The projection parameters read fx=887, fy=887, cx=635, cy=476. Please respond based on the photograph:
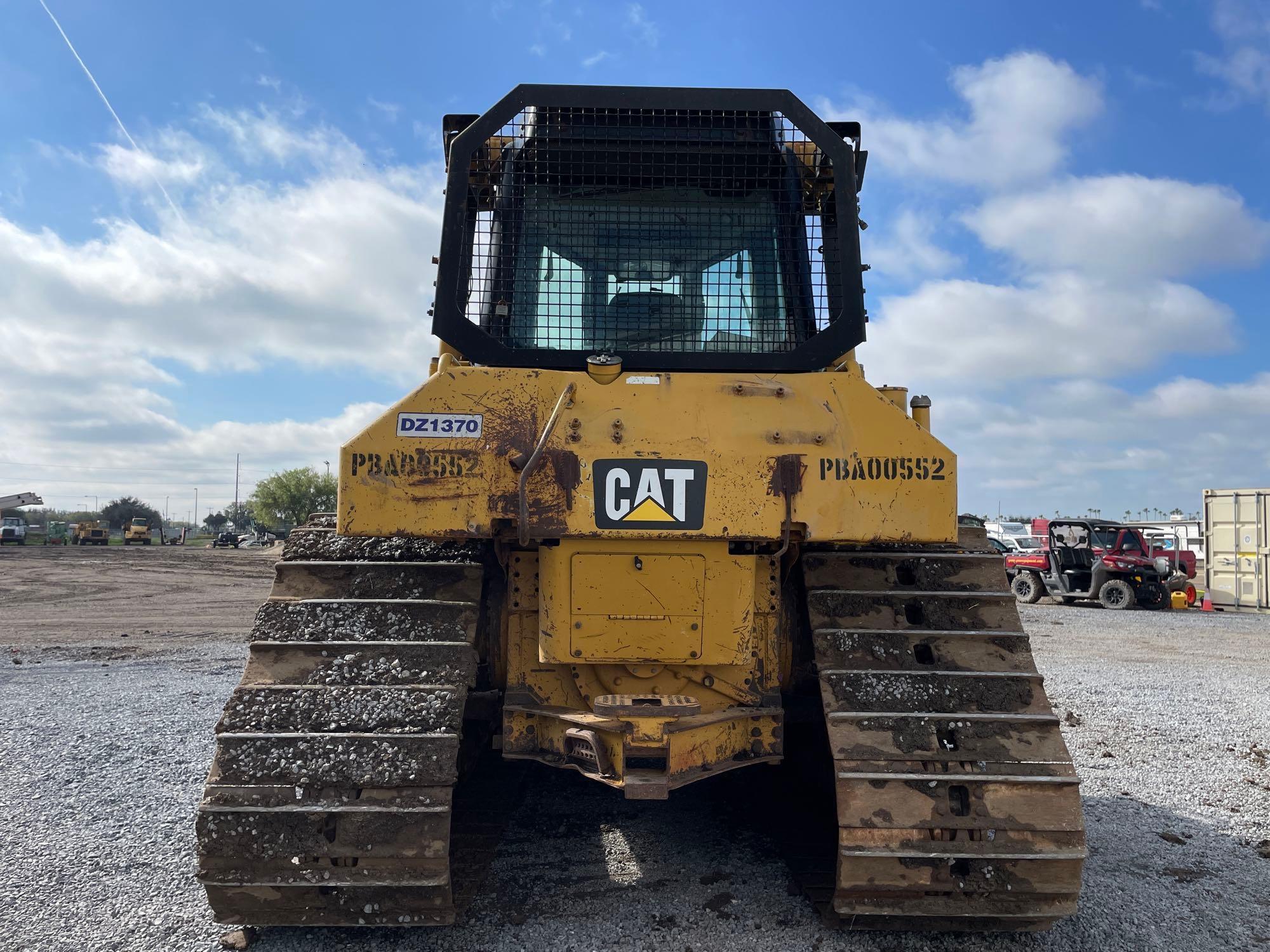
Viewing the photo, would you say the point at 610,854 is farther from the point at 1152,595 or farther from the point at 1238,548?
the point at 1238,548

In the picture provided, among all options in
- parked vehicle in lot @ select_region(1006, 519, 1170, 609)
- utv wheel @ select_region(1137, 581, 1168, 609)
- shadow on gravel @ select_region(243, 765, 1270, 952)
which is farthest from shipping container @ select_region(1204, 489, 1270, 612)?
shadow on gravel @ select_region(243, 765, 1270, 952)

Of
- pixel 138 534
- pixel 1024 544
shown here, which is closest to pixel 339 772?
pixel 1024 544

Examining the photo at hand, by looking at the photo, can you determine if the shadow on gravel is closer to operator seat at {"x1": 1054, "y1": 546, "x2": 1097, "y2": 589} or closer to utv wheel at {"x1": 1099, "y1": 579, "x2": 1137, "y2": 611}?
utv wheel at {"x1": 1099, "y1": 579, "x2": 1137, "y2": 611}

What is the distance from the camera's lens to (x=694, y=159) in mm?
3799

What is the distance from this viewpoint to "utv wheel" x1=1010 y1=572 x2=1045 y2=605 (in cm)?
2056

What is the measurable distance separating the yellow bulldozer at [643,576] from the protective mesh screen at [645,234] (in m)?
0.01

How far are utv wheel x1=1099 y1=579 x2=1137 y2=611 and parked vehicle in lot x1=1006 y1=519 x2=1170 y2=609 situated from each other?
0.01 meters

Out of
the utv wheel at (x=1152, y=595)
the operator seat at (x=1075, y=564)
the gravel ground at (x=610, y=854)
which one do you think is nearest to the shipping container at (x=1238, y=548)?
the utv wheel at (x=1152, y=595)

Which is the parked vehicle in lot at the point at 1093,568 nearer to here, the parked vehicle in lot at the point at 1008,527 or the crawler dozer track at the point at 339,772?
the parked vehicle in lot at the point at 1008,527

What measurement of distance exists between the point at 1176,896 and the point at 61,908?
173 inches

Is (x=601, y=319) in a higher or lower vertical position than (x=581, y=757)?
higher

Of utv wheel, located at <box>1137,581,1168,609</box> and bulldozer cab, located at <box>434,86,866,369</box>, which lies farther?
→ utv wheel, located at <box>1137,581,1168,609</box>

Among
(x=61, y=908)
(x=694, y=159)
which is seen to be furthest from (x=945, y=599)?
(x=61, y=908)

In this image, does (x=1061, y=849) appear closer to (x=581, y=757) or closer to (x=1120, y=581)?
(x=581, y=757)
